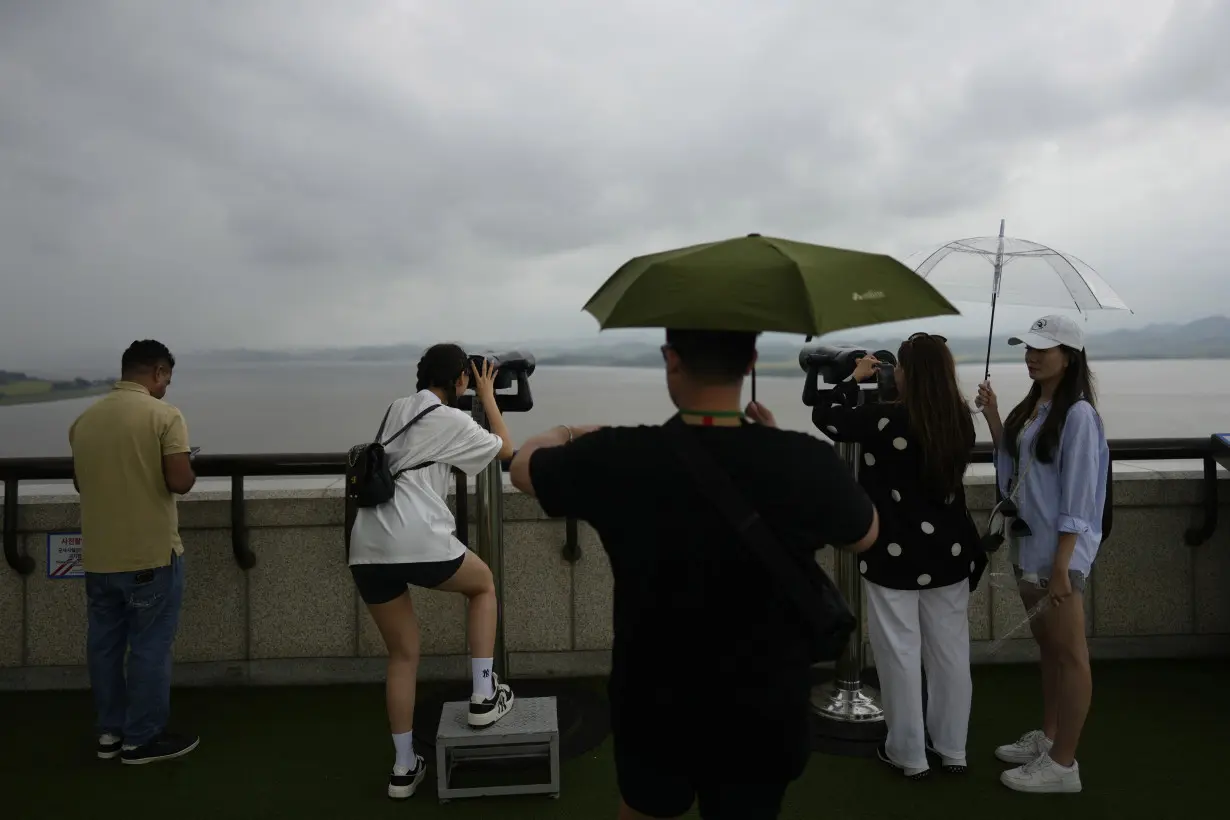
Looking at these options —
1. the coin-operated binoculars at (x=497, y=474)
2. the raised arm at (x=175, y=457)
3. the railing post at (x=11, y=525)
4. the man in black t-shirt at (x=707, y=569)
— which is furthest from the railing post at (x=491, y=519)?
the railing post at (x=11, y=525)

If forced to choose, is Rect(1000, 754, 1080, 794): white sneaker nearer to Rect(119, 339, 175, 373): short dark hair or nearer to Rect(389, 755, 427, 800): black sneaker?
Rect(389, 755, 427, 800): black sneaker

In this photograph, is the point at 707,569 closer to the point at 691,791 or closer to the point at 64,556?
the point at 691,791

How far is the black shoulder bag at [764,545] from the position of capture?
159cm

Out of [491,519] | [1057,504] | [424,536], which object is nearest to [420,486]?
[424,536]

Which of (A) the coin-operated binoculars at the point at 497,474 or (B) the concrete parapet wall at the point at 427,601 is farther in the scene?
(B) the concrete parapet wall at the point at 427,601

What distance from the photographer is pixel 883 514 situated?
3.25 metres

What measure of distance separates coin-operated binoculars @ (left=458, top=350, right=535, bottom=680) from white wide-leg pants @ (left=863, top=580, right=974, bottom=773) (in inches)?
61.7

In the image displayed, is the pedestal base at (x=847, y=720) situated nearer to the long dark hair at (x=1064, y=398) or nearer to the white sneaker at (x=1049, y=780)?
the white sneaker at (x=1049, y=780)

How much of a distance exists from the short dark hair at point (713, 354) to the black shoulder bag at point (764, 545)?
0.36 ft

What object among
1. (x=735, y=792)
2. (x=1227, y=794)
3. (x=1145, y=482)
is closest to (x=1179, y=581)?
(x=1145, y=482)

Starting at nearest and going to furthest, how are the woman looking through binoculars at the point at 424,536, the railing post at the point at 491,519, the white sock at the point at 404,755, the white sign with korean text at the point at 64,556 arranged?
the woman looking through binoculars at the point at 424,536 < the white sock at the point at 404,755 < the railing post at the point at 491,519 < the white sign with korean text at the point at 64,556

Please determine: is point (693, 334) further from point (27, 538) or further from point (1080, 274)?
point (27, 538)

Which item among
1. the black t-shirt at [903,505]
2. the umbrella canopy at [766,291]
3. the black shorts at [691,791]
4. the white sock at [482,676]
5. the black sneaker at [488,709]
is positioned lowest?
the black sneaker at [488,709]

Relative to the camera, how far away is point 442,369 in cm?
324
